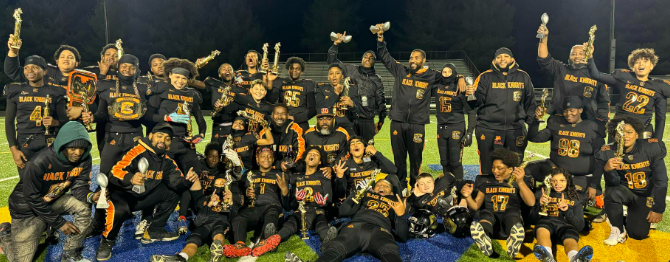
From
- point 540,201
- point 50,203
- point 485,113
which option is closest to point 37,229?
point 50,203

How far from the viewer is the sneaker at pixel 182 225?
6.16m

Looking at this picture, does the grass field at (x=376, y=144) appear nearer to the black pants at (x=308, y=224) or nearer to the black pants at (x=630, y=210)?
the black pants at (x=308, y=224)

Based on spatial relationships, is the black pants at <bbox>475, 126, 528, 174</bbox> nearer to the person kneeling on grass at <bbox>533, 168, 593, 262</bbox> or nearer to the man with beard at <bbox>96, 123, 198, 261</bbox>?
the person kneeling on grass at <bbox>533, 168, 593, 262</bbox>

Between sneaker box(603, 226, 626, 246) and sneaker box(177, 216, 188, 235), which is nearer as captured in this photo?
sneaker box(603, 226, 626, 246)

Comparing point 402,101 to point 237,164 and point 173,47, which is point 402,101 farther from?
point 173,47

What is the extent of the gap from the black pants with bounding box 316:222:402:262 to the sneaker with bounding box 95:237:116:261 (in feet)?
8.71

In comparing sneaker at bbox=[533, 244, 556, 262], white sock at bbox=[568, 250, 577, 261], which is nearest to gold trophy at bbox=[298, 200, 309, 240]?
sneaker at bbox=[533, 244, 556, 262]

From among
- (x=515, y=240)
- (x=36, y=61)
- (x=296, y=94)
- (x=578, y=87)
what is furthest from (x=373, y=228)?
(x=36, y=61)

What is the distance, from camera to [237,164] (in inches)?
272

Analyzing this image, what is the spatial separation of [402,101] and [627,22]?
43990mm

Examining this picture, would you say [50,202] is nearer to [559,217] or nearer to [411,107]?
[411,107]

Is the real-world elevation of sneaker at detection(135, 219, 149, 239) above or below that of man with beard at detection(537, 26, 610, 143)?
below

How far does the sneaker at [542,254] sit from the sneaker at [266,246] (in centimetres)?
305

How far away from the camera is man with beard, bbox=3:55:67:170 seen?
6684 mm
